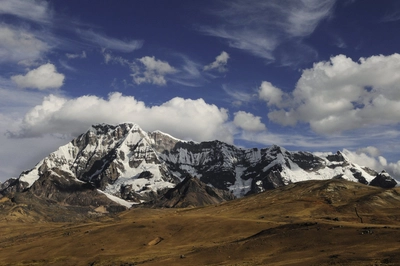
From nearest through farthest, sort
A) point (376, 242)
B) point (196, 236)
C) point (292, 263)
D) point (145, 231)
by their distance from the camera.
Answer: point (292, 263)
point (376, 242)
point (196, 236)
point (145, 231)

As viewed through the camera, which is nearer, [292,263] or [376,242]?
[292,263]

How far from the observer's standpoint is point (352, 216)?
6097 inches

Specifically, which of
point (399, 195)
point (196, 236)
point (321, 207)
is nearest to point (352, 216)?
point (321, 207)

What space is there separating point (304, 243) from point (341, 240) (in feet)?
22.6

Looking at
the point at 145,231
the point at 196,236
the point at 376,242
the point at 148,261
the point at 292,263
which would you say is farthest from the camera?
the point at 145,231

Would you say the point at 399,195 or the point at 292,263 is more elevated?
the point at 399,195

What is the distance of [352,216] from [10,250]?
117m

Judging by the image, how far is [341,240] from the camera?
81938mm

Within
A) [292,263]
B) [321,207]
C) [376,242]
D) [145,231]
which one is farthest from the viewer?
[321,207]

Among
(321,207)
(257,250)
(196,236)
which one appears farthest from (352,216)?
(257,250)

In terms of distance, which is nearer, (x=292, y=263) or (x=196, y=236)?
(x=292, y=263)

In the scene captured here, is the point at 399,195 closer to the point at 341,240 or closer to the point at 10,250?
the point at 341,240

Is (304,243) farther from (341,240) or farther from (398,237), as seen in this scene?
(398,237)

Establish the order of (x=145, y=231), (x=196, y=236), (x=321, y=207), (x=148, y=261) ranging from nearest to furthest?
(x=148, y=261) → (x=196, y=236) → (x=145, y=231) → (x=321, y=207)
